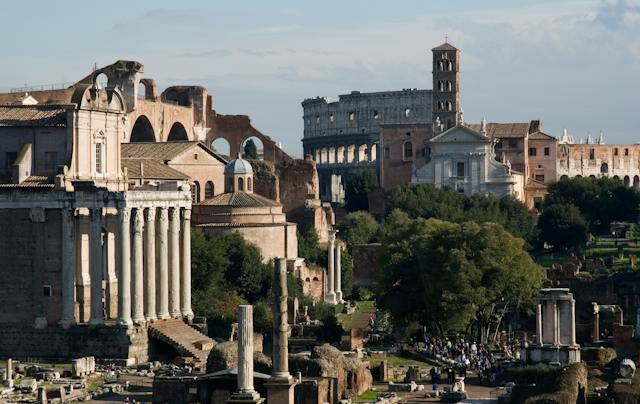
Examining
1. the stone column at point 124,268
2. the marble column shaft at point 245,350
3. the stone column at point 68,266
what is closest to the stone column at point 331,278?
the stone column at point 124,268

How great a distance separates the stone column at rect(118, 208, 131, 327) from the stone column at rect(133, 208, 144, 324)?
48 centimetres

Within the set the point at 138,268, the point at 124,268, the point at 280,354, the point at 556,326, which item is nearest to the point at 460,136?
the point at 138,268

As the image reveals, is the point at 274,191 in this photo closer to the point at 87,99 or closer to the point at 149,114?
the point at 149,114

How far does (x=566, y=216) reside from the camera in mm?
121688

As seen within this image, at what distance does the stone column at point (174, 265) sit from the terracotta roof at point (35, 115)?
19.4 ft

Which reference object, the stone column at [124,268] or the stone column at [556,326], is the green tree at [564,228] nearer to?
the stone column at [556,326]

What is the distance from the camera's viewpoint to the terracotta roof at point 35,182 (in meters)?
73.3

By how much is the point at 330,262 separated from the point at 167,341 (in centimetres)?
2908

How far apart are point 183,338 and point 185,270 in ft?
18.2

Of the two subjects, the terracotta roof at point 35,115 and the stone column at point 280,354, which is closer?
the stone column at point 280,354

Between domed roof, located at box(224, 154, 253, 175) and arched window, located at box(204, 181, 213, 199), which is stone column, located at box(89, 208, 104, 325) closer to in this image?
arched window, located at box(204, 181, 213, 199)

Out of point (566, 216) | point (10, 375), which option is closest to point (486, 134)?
point (566, 216)

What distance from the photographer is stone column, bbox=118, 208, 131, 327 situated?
72.4 meters

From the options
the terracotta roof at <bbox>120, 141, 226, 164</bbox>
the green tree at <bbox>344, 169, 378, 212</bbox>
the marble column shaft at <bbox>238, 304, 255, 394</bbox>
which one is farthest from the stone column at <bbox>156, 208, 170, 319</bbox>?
the green tree at <bbox>344, 169, 378, 212</bbox>
